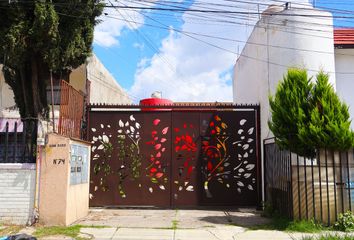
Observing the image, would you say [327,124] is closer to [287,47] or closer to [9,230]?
[287,47]

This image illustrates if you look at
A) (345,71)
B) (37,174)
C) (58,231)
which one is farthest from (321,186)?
(37,174)

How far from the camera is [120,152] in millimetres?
13195

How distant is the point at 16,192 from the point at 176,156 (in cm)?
509

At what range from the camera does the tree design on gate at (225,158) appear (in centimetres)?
1307

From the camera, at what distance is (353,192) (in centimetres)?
973

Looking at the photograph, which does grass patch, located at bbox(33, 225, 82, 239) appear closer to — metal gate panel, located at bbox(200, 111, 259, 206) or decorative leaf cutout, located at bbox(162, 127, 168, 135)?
decorative leaf cutout, located at bbox(162, 127, 168, 135)

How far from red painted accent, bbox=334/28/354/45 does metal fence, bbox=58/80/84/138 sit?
8.10m

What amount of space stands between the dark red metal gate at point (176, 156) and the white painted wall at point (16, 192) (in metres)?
3.47

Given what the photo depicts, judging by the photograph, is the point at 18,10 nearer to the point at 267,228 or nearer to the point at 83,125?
the point at 83,125

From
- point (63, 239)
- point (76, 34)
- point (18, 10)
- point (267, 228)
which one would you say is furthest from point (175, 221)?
point (18, 10)

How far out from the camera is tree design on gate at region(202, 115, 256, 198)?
13070 millimetres

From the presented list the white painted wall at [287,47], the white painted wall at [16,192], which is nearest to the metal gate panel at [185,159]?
the white painted wall at [287,47]

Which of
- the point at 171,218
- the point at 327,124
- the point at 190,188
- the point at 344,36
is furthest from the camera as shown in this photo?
the point at 344,36

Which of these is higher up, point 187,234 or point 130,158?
point 130,158
